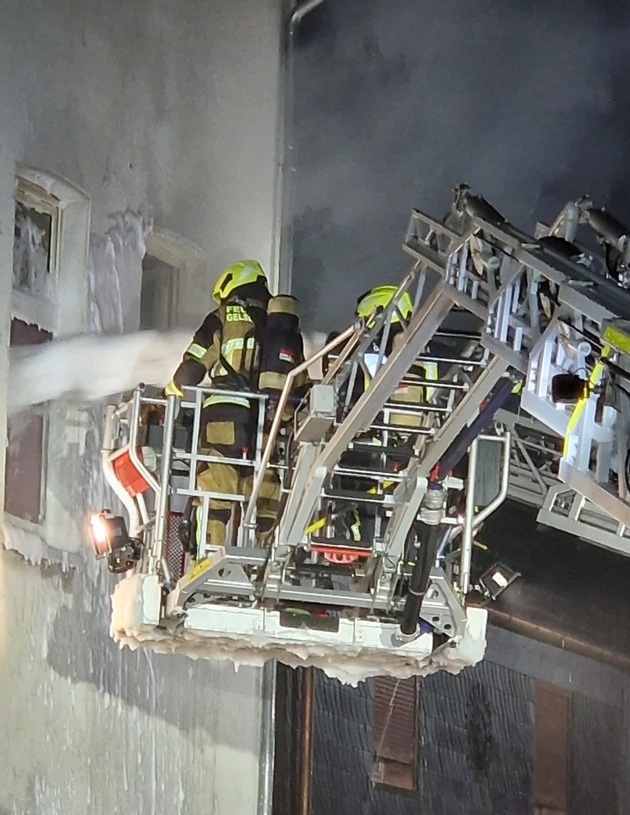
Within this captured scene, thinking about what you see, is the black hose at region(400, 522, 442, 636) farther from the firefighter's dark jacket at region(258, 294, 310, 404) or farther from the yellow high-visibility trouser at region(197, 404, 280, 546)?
the firefighter's dark jacket at region(258, 294, 310, 404)

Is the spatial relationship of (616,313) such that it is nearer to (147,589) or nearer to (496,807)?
(147,589)

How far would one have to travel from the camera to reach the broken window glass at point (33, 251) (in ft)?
19.1

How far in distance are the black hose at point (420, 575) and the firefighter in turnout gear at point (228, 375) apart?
78cm

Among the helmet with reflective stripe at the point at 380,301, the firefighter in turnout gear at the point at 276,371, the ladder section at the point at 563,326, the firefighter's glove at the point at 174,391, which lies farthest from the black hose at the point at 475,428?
the firefighter's glove at the point at 174,391

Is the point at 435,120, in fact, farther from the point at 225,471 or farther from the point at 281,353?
the point at 225,471

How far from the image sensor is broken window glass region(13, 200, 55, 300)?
583 cm

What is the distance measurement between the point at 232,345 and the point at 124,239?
1698mm

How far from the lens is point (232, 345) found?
16.6 feet

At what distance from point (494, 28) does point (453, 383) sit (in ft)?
9.95

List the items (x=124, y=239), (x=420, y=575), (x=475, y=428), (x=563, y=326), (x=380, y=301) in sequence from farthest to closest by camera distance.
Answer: (x=124, y=239) → (x=380, y=301) → (x=420, y=575) → (x=475, y=428) → (x=563, y=326)

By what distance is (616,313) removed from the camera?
3.23 m

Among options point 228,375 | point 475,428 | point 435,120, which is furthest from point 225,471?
point 435,120

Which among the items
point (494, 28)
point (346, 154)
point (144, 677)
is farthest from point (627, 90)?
point (144, 677)

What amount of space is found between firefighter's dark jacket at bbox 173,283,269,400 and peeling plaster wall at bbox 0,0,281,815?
841 millimetres
